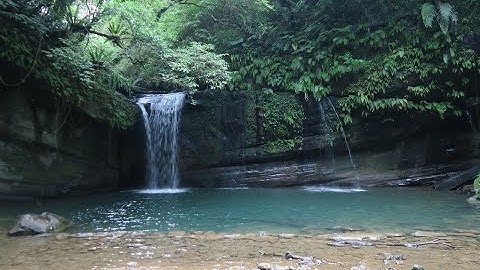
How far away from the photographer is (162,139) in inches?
523

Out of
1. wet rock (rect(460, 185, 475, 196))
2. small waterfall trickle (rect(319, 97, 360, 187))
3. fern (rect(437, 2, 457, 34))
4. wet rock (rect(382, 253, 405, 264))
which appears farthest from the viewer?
small waterfall trickle (rect(319, 97, 360, 187))

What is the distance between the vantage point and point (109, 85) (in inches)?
438

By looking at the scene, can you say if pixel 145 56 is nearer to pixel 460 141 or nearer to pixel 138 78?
pixel 138 78

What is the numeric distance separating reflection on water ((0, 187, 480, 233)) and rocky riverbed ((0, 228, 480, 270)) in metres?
0.64

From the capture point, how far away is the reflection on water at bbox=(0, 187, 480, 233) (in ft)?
23.0

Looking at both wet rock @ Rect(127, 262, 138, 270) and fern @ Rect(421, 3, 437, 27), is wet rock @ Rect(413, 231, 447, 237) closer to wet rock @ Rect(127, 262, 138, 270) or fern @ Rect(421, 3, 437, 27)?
wet rock @ Rect(127, 262, 138, 270)

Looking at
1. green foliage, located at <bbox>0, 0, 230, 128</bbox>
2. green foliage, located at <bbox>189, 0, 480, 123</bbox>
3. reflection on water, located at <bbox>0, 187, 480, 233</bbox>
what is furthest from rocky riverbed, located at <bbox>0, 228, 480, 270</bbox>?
green foliage, located at <bbox>189, 0, 480, 123</bbox>

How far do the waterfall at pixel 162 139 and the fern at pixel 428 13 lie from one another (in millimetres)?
7843

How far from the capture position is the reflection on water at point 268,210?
702 centimetres

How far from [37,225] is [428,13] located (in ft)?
37.8

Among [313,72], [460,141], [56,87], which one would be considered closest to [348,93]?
[313,72]

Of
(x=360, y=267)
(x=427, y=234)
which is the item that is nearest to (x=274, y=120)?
(x=427, y=234)

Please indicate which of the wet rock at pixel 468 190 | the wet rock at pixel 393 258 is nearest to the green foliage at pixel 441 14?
the wet rock at pixel 468 190

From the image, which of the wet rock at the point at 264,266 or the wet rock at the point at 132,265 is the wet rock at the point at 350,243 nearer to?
the wet rock at the point at 264,266
